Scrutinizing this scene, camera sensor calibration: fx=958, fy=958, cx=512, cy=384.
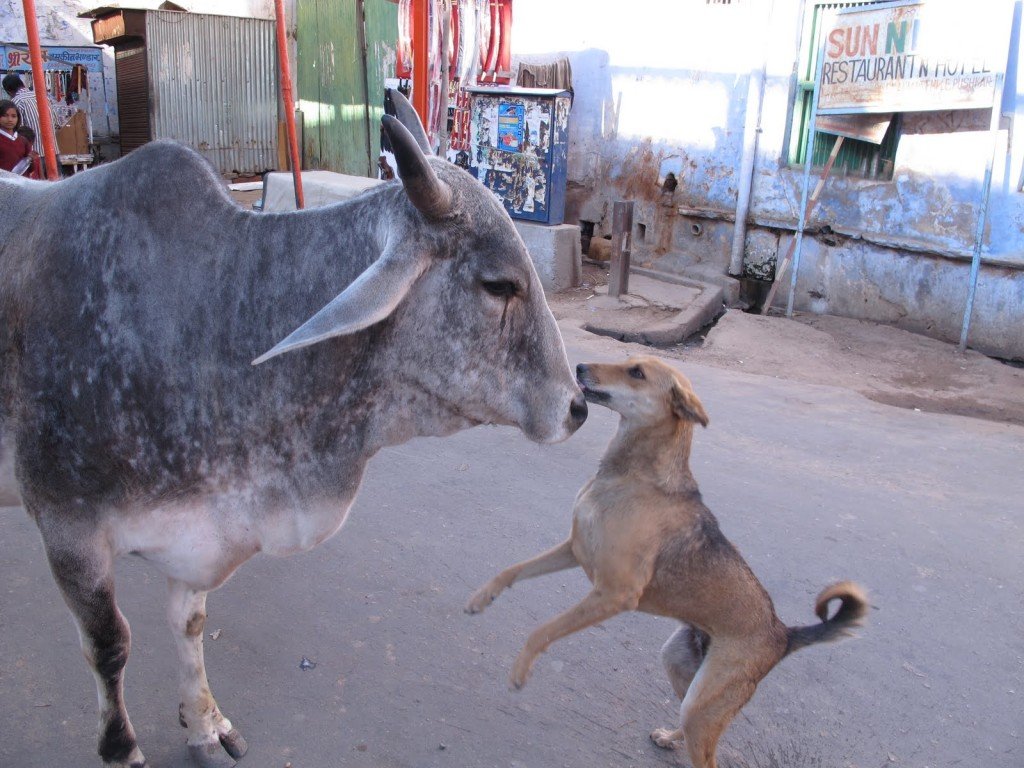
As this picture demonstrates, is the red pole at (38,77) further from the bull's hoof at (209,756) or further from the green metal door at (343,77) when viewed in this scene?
the green metal door at (343,77)

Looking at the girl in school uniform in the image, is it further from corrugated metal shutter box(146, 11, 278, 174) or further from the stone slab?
corrugated metal shutter box(146, 11, 278, 174)

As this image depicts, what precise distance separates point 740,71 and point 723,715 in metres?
7.84

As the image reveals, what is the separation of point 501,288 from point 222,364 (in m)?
0.68

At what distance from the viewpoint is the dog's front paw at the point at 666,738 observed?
2771 mm

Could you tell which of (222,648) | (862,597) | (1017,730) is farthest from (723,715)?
(222,648)

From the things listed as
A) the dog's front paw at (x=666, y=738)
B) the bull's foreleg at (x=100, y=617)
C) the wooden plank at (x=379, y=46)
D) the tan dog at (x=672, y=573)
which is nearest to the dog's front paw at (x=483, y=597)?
the tan dog at (x=672, y=573)

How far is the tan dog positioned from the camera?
2.52 m

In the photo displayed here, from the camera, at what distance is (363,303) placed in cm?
194

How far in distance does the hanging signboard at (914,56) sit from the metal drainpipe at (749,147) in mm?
859

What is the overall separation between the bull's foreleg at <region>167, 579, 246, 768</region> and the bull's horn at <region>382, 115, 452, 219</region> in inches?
51.8

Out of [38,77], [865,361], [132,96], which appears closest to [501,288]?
[38,77]

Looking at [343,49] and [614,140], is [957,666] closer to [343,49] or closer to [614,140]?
[614,140]

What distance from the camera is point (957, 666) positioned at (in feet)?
10.5

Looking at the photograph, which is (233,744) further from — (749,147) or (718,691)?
(749,147)
